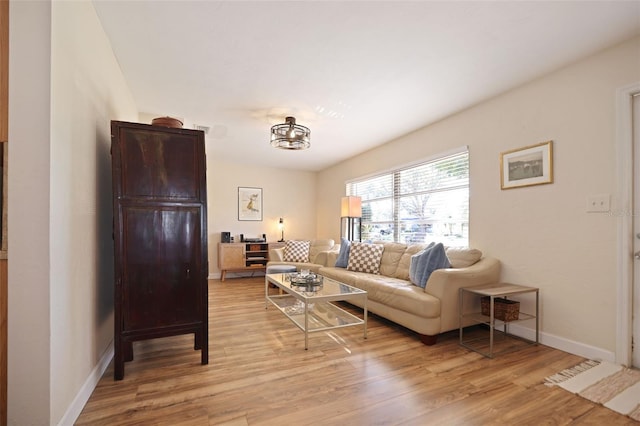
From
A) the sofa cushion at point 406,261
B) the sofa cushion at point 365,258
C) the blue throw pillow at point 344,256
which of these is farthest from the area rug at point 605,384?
the blue throw pillow at point 344,256

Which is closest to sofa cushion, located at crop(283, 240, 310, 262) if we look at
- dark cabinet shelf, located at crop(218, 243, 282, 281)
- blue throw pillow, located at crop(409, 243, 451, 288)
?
dark cabinet shelf, located at crop(218, 243, 282, 281)

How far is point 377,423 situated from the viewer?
5.33 ft

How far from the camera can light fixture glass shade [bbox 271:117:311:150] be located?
3590 mm

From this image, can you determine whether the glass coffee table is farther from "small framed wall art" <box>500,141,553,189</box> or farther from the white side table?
"small framed wall art" <box>500,141,553,189</box>

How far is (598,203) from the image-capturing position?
7.91 feet

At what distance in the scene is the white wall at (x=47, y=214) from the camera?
1.37 meters

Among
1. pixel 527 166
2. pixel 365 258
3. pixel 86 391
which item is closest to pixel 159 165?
pixel 86 391

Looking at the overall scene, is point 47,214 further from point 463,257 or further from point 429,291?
point 463,257

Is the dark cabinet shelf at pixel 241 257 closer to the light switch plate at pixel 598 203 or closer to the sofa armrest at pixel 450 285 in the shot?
the sofa armrest at pixel 450 285

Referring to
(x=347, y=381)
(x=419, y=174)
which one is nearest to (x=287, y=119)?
(x=419, y=174)

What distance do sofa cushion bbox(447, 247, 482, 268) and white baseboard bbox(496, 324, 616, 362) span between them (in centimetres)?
71

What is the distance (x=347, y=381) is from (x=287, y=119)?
2917 millimetres

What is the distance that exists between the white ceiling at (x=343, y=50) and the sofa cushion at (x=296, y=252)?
8.24 feet

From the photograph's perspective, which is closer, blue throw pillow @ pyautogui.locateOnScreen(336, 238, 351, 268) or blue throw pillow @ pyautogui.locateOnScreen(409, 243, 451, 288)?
blue throw pillow @ pyautogui.locateOnScreen(409, 243, 451, 288)
